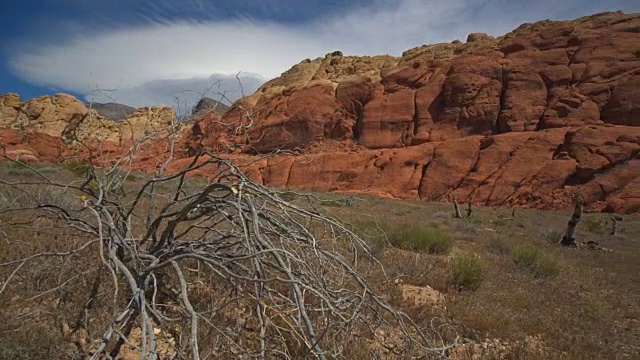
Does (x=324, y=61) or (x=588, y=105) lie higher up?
(x=324, y=61)

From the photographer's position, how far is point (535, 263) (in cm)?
738

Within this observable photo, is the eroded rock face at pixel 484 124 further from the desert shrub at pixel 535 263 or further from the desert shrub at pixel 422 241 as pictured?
the desert shrub at pixel 535 263

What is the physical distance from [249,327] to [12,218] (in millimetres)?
4261

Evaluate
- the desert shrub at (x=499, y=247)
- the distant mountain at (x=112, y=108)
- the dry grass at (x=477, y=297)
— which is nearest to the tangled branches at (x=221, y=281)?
the dry grass at (x=477, y=297)

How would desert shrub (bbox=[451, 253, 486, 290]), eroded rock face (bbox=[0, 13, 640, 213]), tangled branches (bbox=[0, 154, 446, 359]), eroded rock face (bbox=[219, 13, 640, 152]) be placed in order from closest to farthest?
tangled branches (bbox=[0, 154, 446, 359]) < desert shrub (bbox=[451, 253, 486, 290]) < eroded rock face (bbox=[0, 13, 640, 213]) < eroded rock face (bbox=[219, 13, 640, 152])

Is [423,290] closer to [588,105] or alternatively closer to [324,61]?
[588,105]

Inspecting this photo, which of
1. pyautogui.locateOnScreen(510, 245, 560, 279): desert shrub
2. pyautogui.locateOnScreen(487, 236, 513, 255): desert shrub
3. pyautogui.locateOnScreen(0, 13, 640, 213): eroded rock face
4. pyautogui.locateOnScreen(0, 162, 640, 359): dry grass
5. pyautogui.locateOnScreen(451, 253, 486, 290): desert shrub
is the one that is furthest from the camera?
pyautogui.locateOnScreen(0, 13, 640, 213): eroded rock face

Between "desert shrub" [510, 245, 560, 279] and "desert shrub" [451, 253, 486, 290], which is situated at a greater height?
"desert shrub" [451, 253, 486, 290]

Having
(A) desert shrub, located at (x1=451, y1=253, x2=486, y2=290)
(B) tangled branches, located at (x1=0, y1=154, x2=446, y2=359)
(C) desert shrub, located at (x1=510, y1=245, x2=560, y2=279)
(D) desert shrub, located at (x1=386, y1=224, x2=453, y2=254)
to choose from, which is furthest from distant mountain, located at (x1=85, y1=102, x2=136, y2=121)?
(C) desert shrub, located at (x1=510, y1=245, x2=560, y2=279)

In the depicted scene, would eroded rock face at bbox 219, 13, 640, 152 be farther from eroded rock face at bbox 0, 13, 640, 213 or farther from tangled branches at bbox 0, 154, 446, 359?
tangled branches at bbox 0, 154, 446, 359

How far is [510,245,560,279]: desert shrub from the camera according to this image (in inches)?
280

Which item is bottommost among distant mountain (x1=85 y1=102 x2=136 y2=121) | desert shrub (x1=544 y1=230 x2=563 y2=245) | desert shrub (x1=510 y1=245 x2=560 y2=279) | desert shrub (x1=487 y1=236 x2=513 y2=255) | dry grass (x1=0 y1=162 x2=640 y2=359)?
desert shrub (x1=544 y1=230 x2=563 y2=245)

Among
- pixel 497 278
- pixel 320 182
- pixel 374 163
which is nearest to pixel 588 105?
pixel 374 163

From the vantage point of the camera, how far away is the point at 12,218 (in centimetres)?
514
